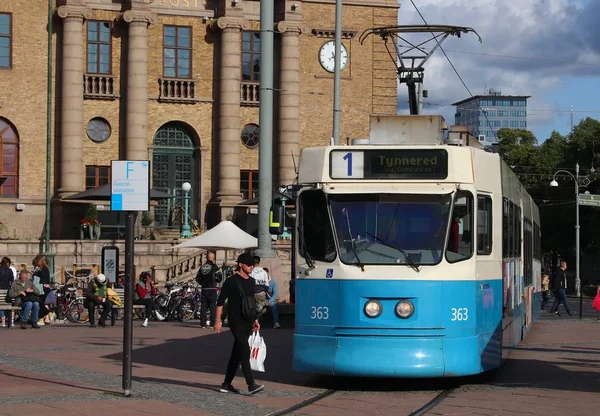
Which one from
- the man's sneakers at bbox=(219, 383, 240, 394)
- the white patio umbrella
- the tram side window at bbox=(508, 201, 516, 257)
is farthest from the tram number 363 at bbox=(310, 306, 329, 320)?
the white patio umbrella

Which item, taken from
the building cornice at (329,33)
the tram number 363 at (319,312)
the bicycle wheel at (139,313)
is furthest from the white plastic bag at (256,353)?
the building cornice at (329,33)

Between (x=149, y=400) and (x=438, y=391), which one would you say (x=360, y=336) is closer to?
(x=438, y=391)

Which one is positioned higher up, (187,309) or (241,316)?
(241,316)

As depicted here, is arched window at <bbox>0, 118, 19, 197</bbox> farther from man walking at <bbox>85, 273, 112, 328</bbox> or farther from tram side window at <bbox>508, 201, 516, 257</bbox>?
tram side window at <bbox>508, 201, 516, 257</bbox>

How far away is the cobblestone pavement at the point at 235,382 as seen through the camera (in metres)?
14.1

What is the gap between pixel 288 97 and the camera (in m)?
53.3

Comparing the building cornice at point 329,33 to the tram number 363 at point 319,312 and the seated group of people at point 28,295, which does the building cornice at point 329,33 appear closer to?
the seated group of people at point 28,295

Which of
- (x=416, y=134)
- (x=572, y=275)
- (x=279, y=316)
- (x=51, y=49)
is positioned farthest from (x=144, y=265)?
(x=572, y=275)

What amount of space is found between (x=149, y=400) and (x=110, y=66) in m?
38.6

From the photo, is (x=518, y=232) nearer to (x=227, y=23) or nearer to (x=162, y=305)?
(x=162, y=305)

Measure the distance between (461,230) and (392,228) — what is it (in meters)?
0.83

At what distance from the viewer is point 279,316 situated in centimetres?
3094

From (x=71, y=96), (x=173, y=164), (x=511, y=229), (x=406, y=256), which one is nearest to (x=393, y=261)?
(x=406, y=256)

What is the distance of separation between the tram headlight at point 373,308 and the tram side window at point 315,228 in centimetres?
73
